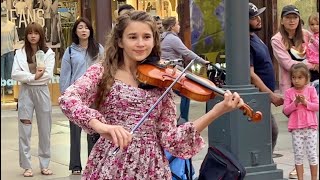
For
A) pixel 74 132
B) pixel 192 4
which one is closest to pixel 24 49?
pixel 74 132

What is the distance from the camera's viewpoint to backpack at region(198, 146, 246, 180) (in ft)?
12.3

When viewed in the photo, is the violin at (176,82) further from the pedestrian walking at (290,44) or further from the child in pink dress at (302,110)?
the pedestrian walking at (290,44)

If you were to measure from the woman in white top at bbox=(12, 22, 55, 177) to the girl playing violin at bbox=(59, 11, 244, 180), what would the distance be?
150 inches

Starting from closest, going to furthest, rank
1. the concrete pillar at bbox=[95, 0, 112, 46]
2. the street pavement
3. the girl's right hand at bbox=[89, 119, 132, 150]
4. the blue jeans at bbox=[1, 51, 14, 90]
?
the girl's right hand at bbox=[89, 119, 132, 150]
the street pavement
the concrete pillar at bbox=[95, 0, 112, 46]
the blue jeans at bbox=[1, 51, 14, 90]

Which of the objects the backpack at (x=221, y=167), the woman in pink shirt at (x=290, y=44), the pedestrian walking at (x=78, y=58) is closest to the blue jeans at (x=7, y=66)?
the pedestrian walking at (x=78, y=58)

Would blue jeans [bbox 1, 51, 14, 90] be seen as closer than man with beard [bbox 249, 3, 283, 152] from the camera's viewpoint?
No

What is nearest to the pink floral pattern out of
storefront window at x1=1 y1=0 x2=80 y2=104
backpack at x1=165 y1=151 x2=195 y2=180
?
backpack at x1=165 y1=151 x2=195 y2=180

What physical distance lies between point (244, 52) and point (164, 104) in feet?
9.76

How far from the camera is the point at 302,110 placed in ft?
20.0

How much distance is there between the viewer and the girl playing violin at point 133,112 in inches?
127

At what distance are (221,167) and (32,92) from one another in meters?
3.66

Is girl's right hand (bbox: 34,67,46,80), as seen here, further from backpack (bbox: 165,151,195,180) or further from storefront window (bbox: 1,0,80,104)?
storefront window (bbox: 1,0,80,104)

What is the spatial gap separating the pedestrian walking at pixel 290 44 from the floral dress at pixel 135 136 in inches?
136

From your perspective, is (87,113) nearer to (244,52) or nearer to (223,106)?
(223,106)
